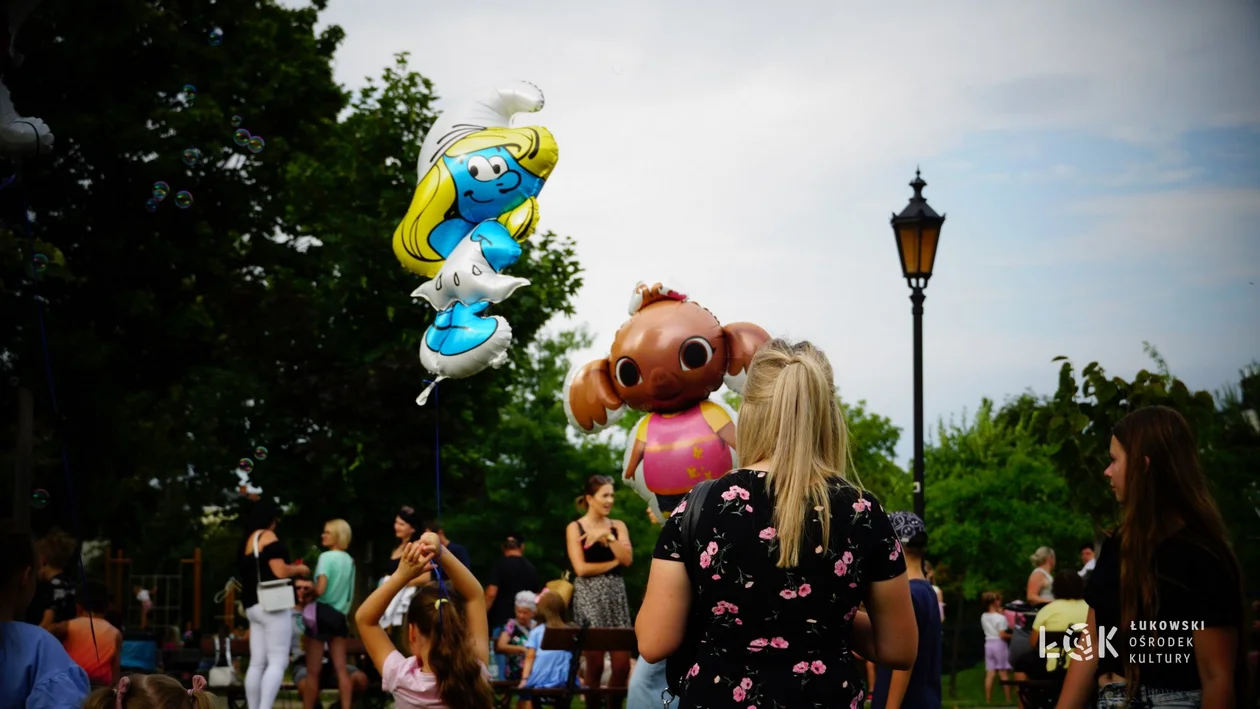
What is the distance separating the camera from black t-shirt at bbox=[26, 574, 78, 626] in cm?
741

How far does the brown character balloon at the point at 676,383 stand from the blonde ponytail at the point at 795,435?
3813 millimetres

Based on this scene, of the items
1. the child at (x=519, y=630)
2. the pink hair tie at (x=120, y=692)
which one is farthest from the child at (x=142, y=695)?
the child at (x=519, y=630)

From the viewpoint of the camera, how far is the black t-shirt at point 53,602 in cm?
741

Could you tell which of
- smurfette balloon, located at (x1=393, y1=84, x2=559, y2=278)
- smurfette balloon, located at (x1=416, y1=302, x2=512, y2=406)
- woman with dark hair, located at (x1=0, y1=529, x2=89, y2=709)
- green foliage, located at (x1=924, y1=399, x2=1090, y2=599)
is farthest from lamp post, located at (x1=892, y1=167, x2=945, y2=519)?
green foliage, located at (x1=924, y1=399, x2=1090, y2=599)

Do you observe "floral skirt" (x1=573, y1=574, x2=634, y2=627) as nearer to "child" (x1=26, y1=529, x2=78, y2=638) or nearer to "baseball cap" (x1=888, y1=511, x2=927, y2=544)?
"child" (x1=26, y1=529, x2=78, y2=638)

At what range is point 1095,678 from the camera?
3773 mm

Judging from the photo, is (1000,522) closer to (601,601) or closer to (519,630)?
(519,630)

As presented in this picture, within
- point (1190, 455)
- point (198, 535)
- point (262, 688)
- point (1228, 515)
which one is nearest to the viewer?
point (1190, 455)

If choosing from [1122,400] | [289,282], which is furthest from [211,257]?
[1122,400]

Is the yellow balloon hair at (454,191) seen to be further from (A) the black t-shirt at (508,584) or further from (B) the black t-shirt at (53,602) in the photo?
(A) the black t-shirt at (508,584)

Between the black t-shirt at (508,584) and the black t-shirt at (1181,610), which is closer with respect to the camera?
the black t-shirt at (1181,610)

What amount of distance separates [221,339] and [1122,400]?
13732 millimetres

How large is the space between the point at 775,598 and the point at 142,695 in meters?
1.70

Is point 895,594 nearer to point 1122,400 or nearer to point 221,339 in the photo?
point 1122,400
